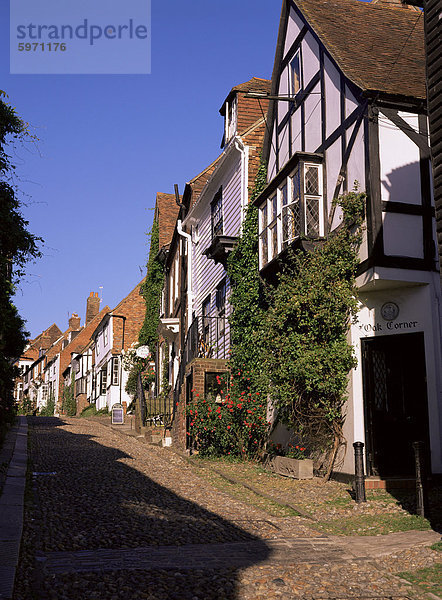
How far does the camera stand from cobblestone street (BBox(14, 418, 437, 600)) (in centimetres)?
547

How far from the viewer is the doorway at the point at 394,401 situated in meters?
12.1

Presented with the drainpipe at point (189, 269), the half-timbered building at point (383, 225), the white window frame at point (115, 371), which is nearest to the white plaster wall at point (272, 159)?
the half-timbered building at point (383, 225)

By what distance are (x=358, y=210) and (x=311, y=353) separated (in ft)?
9.55

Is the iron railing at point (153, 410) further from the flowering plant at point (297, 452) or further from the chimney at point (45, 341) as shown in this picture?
the chimney at point (45, 341)

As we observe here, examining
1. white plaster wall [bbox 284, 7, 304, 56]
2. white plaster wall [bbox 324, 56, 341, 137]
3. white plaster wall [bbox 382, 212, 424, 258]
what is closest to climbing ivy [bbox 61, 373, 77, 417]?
white plaster wall [bbox 284, 7, 304, 56]

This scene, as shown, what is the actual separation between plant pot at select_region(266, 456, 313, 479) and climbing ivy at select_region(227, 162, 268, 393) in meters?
2.61

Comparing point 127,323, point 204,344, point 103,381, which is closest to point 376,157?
point 204,344

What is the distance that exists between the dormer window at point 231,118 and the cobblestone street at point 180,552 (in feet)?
43.6

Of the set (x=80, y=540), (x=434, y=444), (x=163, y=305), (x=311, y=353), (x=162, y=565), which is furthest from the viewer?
(x=163, y=305)

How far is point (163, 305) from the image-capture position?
32312 mm

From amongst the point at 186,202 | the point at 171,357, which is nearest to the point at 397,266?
the point at 186,202

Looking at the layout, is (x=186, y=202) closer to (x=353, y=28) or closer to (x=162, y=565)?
(x=353, y=28)

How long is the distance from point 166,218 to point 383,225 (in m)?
21.9

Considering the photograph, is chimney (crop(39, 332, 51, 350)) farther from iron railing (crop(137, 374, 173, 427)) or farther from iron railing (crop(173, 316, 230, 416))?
iron railing (crop(173, 316, 230, 416))
